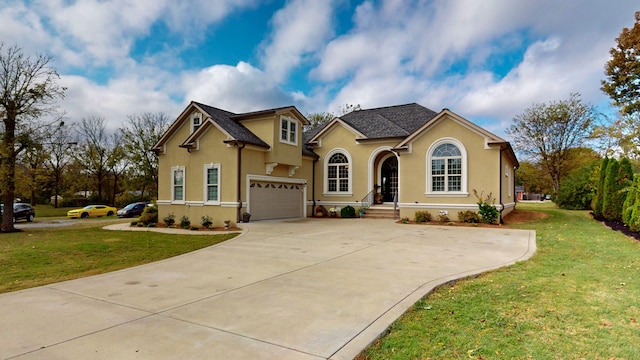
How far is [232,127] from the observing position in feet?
57.2

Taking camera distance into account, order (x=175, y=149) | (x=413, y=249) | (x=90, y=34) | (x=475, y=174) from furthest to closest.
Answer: (x=175, y=149) < (x=475, y=174) < (x=90, y=34) < (x=413, y=249)

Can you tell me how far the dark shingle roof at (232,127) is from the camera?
16.6 meters

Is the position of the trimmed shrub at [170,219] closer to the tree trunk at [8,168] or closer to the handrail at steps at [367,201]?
the tree trunk at [8,168]

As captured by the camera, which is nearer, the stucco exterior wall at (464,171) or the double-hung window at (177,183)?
the stucco exterior wall at (464,171)

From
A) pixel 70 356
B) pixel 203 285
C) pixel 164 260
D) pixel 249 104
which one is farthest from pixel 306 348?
pixel 249 104

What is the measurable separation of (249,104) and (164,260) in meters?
23.7

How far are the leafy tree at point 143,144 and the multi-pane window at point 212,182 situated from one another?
2618cm

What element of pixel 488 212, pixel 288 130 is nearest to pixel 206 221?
pixel 288 130

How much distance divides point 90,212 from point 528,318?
36954 mm

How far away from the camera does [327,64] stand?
19.4m

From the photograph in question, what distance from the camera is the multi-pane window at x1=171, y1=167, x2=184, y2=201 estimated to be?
61.0 ft

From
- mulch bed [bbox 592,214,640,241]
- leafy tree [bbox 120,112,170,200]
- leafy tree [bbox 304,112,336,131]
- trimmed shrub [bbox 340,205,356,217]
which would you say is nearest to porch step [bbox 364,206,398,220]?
trimmed shrub [bbox 340,205,356,217]

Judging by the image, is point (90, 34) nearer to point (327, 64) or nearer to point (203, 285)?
point (327, 64)

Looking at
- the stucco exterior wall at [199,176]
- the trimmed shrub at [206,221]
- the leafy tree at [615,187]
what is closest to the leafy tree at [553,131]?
the leafy tree at [615,187]
